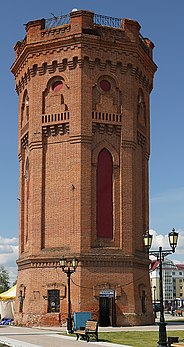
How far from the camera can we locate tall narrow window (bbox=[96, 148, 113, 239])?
135 ft

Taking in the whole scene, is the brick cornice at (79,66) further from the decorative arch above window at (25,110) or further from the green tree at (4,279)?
the green tree at (4,279)

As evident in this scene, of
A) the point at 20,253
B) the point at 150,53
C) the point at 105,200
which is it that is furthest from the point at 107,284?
the point at 150,53

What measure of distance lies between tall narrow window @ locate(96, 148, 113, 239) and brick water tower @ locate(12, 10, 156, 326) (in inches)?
2.7

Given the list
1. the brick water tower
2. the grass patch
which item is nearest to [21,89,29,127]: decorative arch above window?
the brick water tower

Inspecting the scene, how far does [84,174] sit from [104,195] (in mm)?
2119

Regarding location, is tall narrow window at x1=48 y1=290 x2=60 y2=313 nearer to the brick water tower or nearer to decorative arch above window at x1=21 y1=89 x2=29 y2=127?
the brick water tower

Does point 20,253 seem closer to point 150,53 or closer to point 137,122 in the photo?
point 137,122

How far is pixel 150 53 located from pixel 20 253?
1820 cm

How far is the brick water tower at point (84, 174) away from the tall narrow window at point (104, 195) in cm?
7

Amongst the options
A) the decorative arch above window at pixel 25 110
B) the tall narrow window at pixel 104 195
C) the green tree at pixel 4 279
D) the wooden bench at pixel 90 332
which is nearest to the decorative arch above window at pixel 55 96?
the decorative arch above window at pixel 25 110

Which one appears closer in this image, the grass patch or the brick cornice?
the grass patch

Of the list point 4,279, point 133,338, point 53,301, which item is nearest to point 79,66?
point 53,301

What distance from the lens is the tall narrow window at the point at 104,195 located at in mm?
41156

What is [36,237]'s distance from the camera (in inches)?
1624
